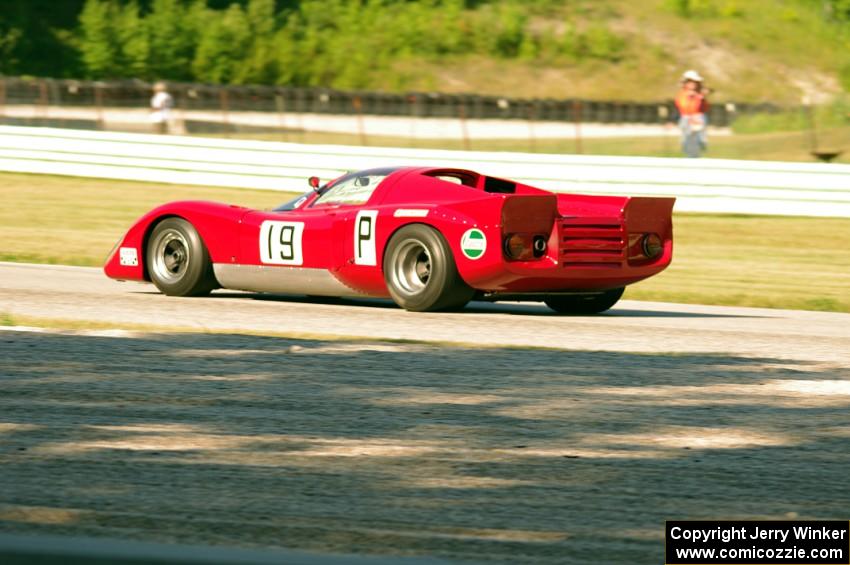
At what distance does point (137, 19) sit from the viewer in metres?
50.6

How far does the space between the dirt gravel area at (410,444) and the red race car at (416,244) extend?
1.58 meters

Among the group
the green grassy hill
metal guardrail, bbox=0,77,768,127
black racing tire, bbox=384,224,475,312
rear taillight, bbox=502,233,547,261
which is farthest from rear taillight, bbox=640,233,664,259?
the green grassy hill

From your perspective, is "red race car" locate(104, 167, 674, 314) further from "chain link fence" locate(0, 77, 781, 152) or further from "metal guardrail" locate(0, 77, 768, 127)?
"metal guardrail" locate(0, 77, 768, 127)

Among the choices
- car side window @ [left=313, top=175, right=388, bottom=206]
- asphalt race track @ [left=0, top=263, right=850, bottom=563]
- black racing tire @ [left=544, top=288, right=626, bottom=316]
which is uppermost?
car side window @ [left=313, top=175, right=388, bottom=206]

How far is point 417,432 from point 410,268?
4640mm

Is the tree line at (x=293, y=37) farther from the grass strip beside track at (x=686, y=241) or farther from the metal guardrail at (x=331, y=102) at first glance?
the grass strip beside track at (x=686, y=241)

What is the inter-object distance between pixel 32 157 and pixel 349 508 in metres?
19.6

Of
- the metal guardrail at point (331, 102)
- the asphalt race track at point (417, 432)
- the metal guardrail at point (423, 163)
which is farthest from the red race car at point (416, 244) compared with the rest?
the metal guardrail at point (331, 102)

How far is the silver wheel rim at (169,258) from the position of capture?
11961 mm

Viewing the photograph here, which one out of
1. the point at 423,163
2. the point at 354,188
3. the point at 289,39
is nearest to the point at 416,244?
the point at 354,188

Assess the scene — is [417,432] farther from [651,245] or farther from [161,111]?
[161,111]

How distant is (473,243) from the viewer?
406 inches

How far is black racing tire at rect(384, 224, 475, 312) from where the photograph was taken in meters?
10.5

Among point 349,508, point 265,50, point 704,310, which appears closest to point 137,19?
point 265,50
